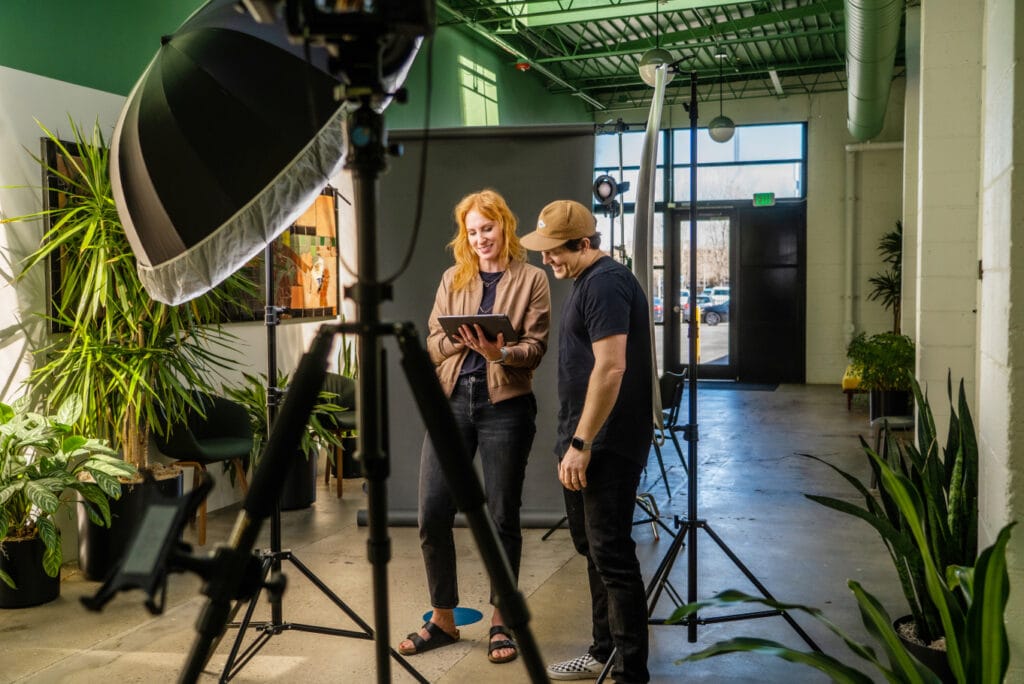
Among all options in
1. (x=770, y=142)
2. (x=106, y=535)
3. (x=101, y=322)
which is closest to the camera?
(x=106, y=535)

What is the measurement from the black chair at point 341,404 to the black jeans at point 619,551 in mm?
3206

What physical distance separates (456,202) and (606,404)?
258 centimetres

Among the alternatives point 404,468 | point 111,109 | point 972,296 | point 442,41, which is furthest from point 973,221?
point 442,41

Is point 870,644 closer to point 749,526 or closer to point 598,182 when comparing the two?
point 749,526

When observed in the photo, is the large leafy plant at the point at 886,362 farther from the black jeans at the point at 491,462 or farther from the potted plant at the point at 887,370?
the black jeans at the point at 491,462

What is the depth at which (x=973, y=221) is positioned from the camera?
4.64 meters

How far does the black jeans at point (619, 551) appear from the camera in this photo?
8.18ft

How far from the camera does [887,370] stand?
6.52 meters

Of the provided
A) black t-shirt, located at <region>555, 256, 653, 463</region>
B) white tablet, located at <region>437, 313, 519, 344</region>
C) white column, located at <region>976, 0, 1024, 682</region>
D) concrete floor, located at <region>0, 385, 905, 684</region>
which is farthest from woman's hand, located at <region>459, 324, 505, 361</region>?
white column, located at <region>976, 0, 1024, 682</region>

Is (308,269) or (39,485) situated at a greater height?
(308,269)

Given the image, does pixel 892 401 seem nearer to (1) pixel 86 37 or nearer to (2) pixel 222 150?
(1) pixel 86 37

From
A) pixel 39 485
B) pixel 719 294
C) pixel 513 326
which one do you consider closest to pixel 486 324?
pixel 513 326

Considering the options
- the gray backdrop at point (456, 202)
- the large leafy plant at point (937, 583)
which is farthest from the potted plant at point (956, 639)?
the gray backdrop at point (456, 202)

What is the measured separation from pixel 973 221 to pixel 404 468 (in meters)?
3.17
